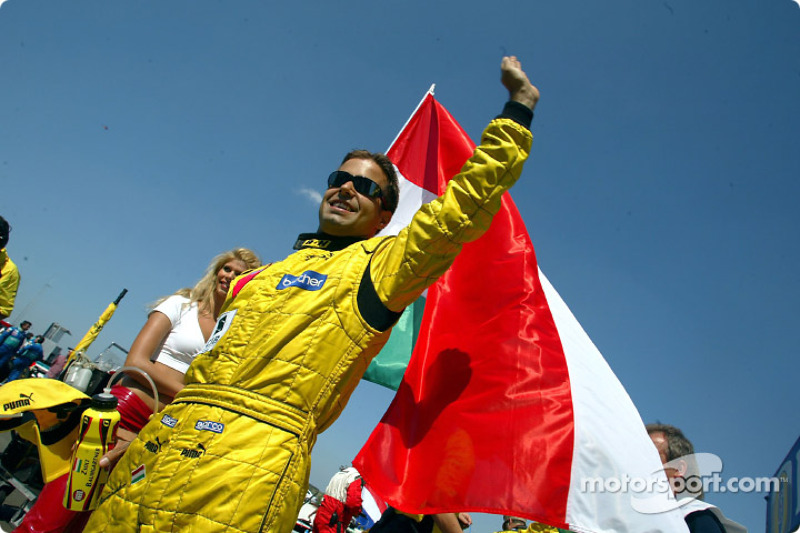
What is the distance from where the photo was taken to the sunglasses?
211cm

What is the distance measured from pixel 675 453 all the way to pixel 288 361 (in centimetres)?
322

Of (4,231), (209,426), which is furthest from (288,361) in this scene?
(4,231)

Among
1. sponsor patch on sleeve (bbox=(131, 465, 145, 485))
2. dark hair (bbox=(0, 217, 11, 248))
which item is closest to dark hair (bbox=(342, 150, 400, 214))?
sponsor patch on sleeve (bbox=(131, 465, 145, 485))

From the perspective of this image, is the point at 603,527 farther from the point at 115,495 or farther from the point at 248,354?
the point at 115,495

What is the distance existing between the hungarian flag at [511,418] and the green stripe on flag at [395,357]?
0.62 m

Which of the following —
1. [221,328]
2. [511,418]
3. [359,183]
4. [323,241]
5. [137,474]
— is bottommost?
[137,474]

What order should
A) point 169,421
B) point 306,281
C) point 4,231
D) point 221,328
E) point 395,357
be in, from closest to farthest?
1. point 169,421
2. point 306,281
3. point 221,328
4. point 395,357
5. point 4,231

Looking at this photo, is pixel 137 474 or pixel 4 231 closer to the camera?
pixel 137 474

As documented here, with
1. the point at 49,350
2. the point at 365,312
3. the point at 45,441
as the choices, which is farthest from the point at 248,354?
the point at 49,350

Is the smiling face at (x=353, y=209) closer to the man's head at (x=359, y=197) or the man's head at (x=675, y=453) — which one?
the man's head at (x=359, y=197)

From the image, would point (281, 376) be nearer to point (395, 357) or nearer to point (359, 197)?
point (359, 197)

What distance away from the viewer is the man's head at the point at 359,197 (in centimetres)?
203

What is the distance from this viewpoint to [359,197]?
2.09m

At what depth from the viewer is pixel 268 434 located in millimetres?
1357
